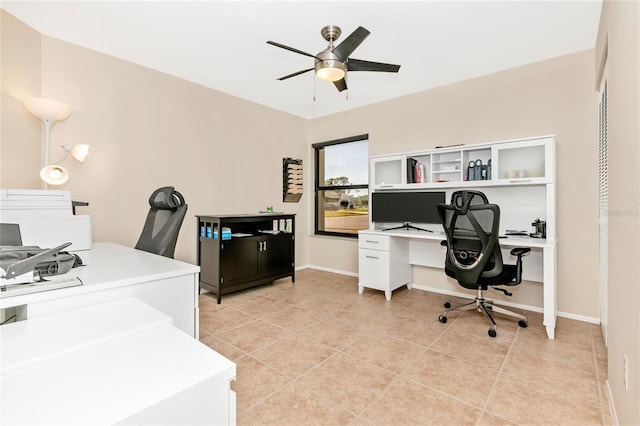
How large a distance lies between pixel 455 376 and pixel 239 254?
2664mm

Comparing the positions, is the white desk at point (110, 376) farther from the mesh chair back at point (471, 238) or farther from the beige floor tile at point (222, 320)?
the mesh chair back at point (471, 238)

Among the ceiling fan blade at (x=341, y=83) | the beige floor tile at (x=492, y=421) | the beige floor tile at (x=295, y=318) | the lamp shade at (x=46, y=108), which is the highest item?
the ceiling fan blade at (x=341, y=83)

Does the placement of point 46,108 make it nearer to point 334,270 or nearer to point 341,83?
point 341,83

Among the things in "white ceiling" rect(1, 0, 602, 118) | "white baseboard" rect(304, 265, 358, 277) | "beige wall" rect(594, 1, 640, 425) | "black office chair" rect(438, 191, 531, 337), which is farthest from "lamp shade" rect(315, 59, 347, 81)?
"white baseboard" rect(304, 265, 358, 277)

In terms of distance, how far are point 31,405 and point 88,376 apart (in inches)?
5.0

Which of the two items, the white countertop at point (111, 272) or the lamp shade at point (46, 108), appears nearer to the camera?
the white countertop at point (111, 272)

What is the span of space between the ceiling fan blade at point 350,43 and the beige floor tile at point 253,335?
2426mm

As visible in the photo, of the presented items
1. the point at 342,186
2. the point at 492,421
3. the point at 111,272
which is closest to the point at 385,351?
the point at 492,421

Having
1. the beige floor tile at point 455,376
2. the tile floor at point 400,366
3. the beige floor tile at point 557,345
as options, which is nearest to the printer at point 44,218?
the tile floor at point 400,366

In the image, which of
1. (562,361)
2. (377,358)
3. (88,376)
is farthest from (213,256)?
(562,361)

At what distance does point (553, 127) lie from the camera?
3.21m

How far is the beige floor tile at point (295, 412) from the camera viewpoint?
1643mm

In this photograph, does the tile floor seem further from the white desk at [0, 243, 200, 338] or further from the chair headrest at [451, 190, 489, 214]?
the chair headrest at [451, 190, 489, 214]

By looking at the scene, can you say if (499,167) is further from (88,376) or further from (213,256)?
(88,376)
